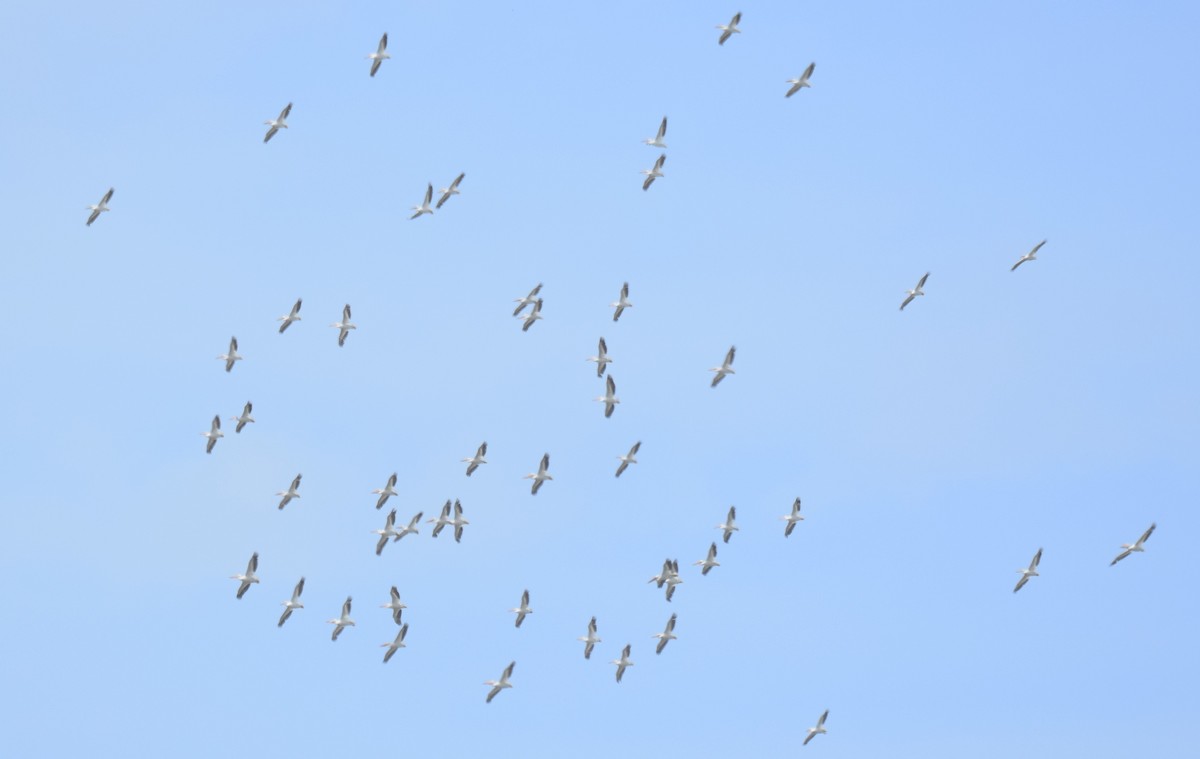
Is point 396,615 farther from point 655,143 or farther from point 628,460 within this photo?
point 655,143

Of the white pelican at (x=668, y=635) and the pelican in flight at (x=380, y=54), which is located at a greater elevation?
the pelican in flight at (x=380, y=54)

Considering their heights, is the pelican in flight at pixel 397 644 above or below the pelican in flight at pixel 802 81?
below

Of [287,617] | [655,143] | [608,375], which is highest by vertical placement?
[655,143]

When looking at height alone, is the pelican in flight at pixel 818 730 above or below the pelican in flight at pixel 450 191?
below

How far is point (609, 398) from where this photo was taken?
11369 centimetres

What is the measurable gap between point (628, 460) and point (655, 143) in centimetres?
1218

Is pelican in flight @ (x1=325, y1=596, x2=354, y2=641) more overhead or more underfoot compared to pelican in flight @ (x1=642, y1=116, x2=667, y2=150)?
more underfoot

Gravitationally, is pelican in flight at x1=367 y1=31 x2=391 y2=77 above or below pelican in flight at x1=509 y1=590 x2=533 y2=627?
above

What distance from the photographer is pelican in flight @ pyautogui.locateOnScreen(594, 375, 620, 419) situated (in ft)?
373

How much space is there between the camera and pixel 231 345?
4648 inches

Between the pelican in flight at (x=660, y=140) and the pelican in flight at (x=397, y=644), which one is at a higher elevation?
the pelican in flight at (x=660, y=140)

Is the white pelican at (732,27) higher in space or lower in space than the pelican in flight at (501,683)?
higher

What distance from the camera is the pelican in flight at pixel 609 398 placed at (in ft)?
373

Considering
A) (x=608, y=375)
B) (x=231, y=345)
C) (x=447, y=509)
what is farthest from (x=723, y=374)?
(x=231, y=345)
